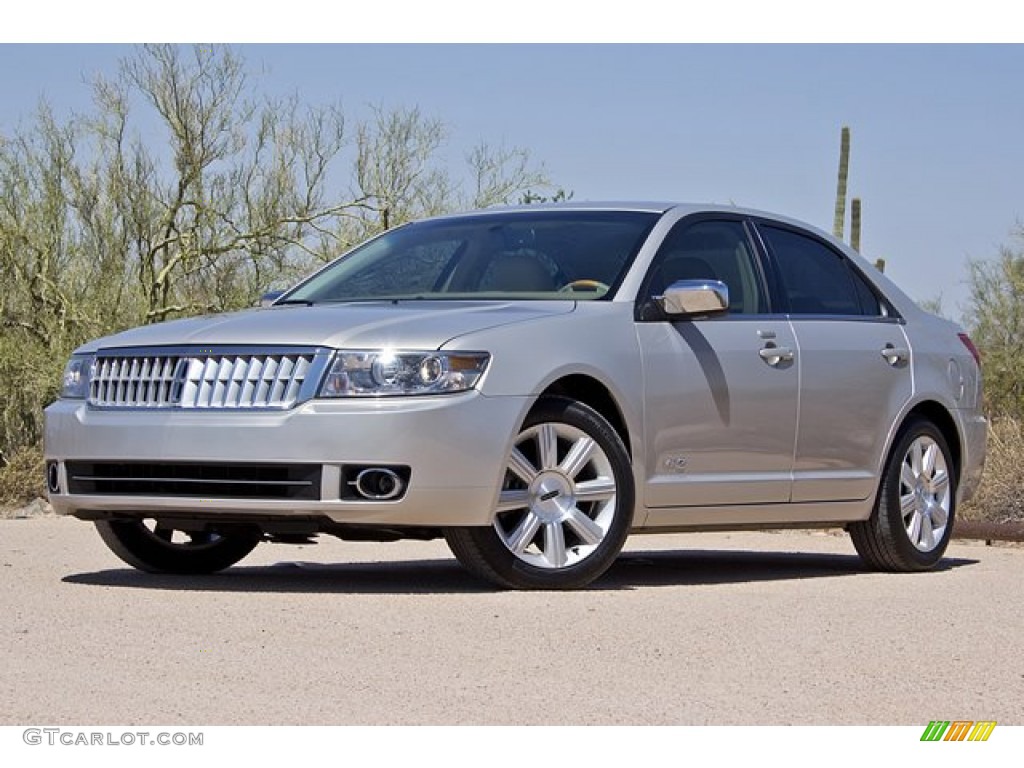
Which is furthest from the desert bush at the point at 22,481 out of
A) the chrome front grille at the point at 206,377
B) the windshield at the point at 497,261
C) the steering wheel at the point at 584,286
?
the steering wheel at the point at 584,286

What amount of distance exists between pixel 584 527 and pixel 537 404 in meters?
0.54

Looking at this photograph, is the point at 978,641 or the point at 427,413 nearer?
the point at 978,641

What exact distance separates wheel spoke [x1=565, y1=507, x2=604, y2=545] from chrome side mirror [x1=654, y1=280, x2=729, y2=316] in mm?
1059

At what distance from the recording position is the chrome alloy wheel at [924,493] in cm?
1041

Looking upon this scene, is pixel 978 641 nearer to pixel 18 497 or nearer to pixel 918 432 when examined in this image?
pixel 918 432

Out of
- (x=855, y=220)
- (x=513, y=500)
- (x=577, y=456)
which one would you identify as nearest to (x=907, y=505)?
(x=577, y=456)

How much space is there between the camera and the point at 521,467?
27.3 ft

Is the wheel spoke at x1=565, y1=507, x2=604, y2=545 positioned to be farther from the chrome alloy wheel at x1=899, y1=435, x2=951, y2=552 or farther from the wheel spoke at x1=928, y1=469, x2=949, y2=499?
the wheel spoke at x1=928, y1=469, x2=949, y2=499

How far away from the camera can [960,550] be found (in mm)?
12789

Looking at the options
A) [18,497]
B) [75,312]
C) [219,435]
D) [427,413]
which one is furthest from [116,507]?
[75,312]

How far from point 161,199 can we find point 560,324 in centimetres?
1766

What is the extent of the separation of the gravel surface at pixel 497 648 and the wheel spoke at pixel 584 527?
272mm

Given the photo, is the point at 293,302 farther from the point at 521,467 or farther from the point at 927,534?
the point at 927,534

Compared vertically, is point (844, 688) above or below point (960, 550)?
above
